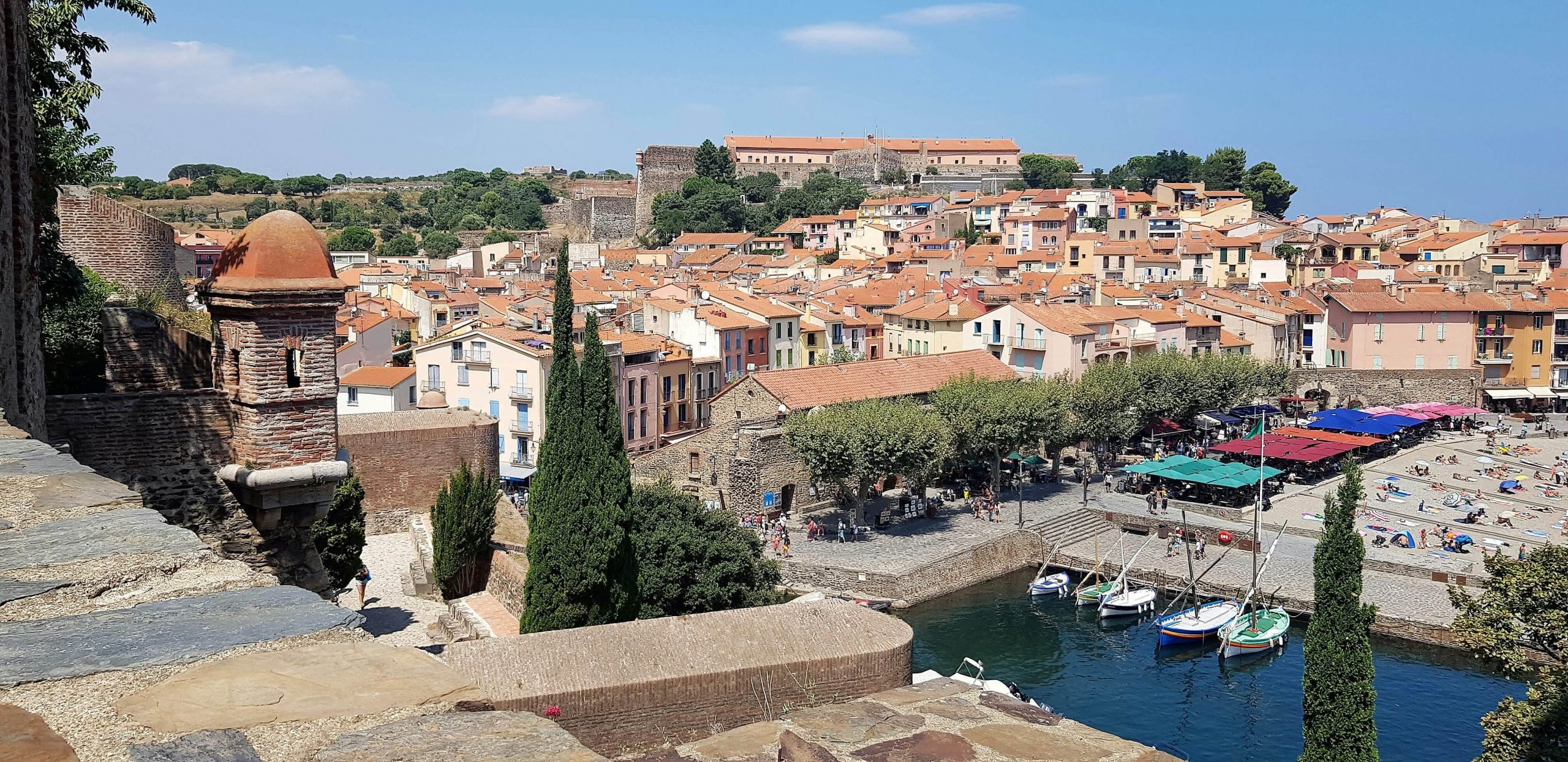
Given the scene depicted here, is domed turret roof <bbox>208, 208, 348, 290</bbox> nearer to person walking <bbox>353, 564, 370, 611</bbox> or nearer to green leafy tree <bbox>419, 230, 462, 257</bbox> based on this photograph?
person walking <bbox>353, 564, 370, 611</bbox>

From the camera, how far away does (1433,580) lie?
1142 inches

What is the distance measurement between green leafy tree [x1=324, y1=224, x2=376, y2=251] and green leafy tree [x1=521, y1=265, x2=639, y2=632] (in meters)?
78.8

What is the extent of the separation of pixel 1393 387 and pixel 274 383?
183ft

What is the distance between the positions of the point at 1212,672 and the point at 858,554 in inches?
353

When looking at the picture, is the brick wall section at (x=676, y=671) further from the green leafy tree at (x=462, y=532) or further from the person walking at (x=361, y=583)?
the green leafy tree at (x=462, y=532)

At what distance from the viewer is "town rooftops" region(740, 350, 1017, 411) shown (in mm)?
36781

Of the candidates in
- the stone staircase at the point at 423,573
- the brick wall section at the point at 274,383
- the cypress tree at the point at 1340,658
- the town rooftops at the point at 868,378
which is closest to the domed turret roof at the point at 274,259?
the brick wall section at the point at 274,383

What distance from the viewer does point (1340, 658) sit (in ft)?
56.0

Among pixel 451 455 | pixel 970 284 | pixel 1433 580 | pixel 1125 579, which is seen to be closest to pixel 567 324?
pixel 451 455

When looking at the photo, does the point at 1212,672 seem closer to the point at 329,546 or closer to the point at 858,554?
the point at 858,554

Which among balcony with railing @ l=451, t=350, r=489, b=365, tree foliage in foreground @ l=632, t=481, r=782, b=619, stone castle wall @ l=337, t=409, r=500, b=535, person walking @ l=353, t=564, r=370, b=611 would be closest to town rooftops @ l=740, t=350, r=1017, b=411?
balcony with railing @ l=451, t=350, r=489, b=365

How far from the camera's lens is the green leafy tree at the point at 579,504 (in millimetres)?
17938

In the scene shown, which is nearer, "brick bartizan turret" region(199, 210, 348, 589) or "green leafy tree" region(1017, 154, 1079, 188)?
"brick bartizan turret" region(199, 210, 348, 589)

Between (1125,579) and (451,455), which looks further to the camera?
(1125,579)
